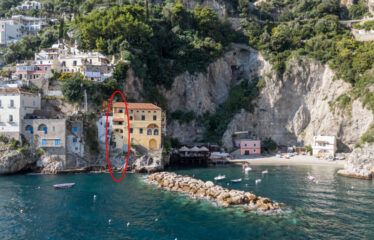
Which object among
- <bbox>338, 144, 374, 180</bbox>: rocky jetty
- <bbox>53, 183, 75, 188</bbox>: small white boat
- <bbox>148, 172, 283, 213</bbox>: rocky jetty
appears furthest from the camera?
<bbox>338, 144, 374, 180</bbox>: rocky jetty

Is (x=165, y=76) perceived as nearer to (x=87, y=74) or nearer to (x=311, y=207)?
(x=87, y=74)

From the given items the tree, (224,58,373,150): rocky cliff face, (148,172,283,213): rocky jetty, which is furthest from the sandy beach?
the tree

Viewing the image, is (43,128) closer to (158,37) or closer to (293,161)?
(158,37)

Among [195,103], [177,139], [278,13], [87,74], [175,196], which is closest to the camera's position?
[175,196]

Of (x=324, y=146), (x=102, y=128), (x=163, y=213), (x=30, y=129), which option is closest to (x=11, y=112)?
(x=30, y=129)

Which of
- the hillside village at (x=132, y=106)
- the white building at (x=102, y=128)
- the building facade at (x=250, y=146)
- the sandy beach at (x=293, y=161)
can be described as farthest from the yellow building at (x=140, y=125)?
the building facade at (x=250, y=146)

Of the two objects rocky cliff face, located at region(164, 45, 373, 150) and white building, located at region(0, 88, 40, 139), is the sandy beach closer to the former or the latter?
rocky cliff face, located at region(164, 45, 373, 150)

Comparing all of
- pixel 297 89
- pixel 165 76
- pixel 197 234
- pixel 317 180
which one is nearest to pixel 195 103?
pixel 165 76
